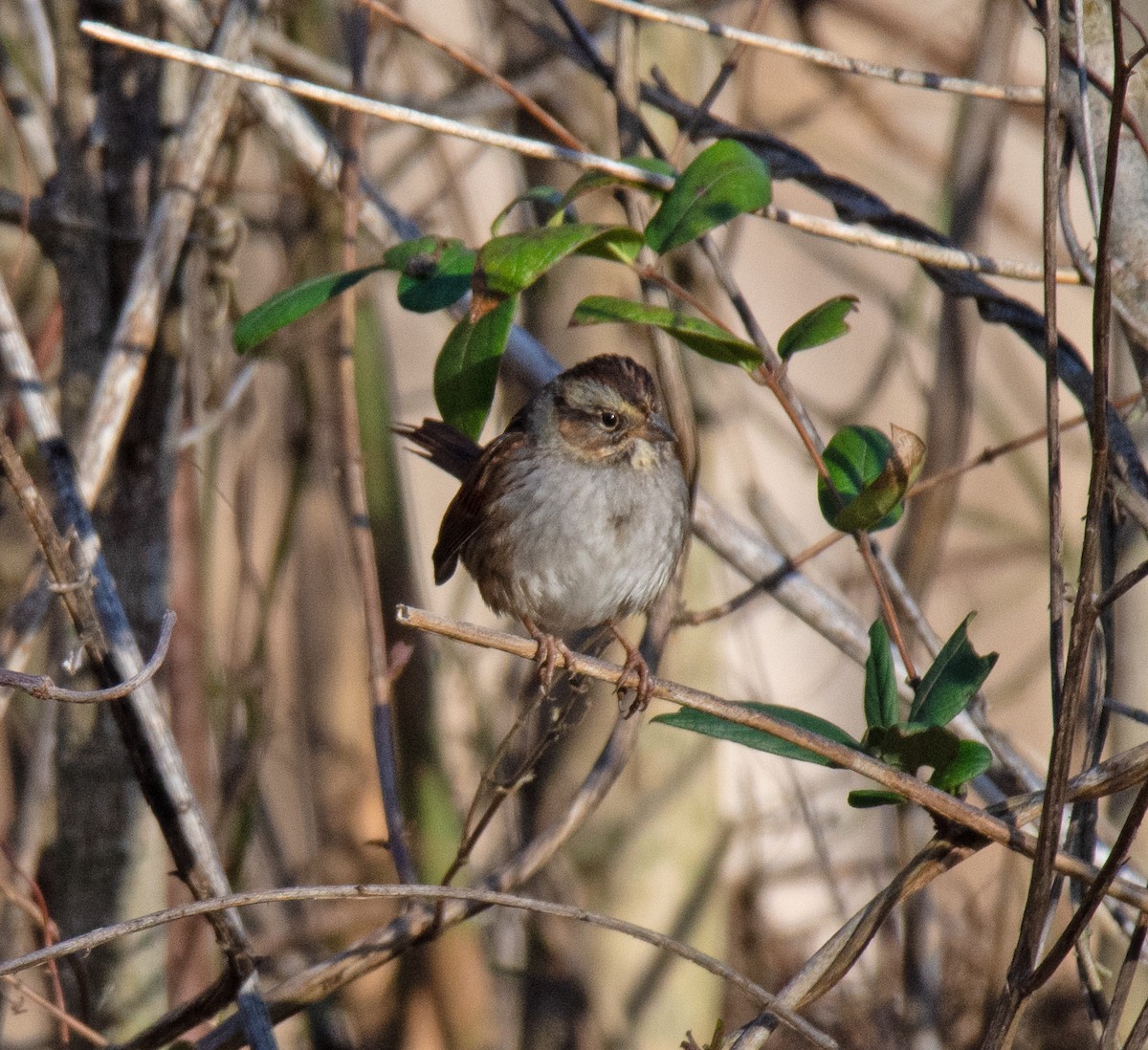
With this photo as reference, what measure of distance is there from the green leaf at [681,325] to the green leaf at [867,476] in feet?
0.72

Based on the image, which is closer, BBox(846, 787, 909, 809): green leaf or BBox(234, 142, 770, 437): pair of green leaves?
BBox(846, 787, 909, 809): green leaf

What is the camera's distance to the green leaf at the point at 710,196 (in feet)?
5.52

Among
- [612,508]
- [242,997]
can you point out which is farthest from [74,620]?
[612,508]

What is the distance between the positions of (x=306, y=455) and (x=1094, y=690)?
2.93 m

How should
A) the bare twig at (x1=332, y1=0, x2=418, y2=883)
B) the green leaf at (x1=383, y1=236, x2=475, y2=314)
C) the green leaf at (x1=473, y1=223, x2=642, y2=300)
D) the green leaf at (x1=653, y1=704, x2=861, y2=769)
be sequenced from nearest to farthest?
the green leaf at (x1=653, y1=704, x2=861, y2=769) < the green leaf at (x1=473, y1=223, x2=642, y2=300) < the green leaf at (x1=383, y1=236, x2=475, y2=314) < the bare twig at (x1=332, y1=0, x2=418, y2=883)

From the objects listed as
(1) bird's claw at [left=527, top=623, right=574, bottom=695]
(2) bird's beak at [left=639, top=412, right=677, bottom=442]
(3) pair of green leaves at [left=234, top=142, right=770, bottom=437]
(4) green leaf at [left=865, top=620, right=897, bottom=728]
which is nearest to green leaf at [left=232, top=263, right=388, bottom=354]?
(3) pair of green leaves at [left=234, top=142, right=770, bottom=437]

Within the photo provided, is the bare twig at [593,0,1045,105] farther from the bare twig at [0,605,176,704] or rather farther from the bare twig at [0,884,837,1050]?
the bare twig at [0,884,837,1050]

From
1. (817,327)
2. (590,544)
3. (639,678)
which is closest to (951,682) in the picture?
(817,327)

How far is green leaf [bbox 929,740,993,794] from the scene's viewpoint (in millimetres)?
1480

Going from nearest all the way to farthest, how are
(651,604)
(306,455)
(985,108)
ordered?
(651,604) → (985,108) → (306,455)

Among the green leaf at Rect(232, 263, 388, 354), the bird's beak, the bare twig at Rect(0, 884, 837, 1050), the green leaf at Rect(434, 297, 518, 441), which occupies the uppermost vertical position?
the green leaf at Rect(232, 263, 388, 354)

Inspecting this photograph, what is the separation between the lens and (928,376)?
499cm

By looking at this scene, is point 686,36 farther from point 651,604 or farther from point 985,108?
point 651,604

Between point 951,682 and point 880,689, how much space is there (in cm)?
9
